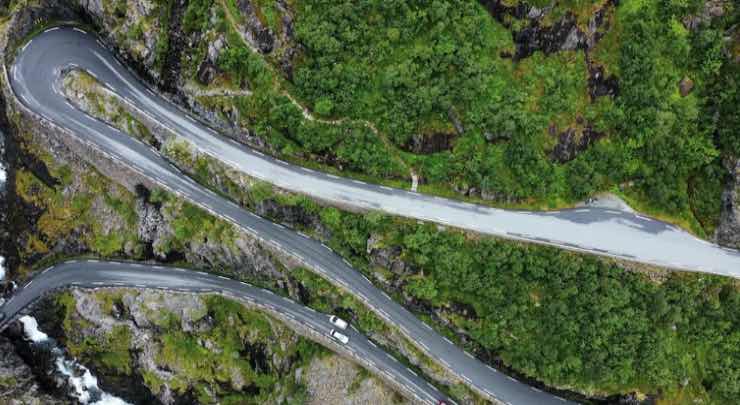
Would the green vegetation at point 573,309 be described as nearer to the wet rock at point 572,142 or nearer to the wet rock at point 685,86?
the wet rock at point 572,142

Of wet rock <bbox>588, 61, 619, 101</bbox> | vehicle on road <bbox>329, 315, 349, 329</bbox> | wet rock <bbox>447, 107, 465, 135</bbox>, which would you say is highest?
wet rock <bbox>588, 61, 619, 101</bbox>

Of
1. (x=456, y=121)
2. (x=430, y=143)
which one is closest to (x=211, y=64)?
(x=430, y=143)

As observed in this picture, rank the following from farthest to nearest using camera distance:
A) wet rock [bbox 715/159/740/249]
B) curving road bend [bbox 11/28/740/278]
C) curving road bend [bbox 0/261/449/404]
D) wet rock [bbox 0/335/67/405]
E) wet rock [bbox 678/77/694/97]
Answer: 1. wet rock [bbox 0/335/67/405]
2. curving road bend [bbox 0/261/449/404]
3. curving road bend [bbox 11/28/740/278]
4. wet rock [bbox 678/77/694/97]
5. wet rock [bbox 715/159/740/249]

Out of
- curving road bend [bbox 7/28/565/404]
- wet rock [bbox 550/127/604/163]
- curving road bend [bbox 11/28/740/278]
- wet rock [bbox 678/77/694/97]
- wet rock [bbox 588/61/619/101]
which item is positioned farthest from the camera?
curving road bend [bbox 7/28/565/404]

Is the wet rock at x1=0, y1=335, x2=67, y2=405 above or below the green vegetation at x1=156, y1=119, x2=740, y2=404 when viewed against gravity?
below

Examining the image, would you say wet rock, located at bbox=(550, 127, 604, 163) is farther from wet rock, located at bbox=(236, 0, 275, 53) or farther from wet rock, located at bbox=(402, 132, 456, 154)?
wet rock, located at bbox=(236, 0, 275, 53)

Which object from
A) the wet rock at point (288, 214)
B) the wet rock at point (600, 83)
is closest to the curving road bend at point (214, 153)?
the wet rock at point (288, 214)

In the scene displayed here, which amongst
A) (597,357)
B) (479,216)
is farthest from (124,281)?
(597,357)

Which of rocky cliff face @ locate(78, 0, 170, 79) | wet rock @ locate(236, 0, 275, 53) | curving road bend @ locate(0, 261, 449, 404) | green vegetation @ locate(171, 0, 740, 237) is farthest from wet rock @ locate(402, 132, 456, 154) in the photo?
rocky cliff face @ locate(78, 0, 170, 79)
